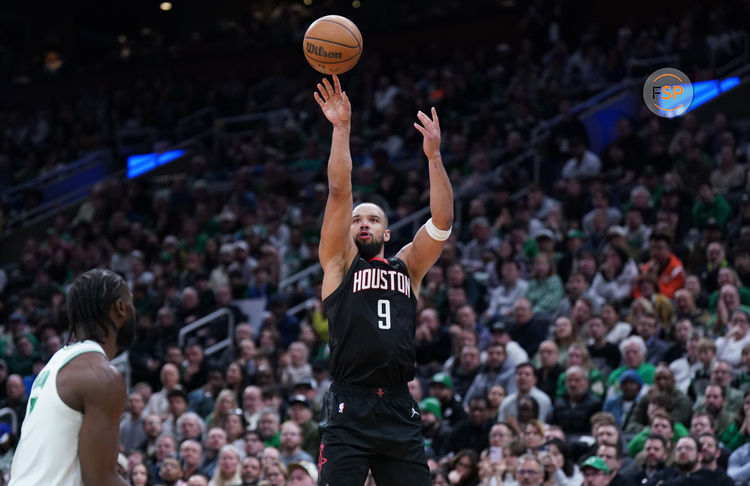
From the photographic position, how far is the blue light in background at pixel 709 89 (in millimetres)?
15617

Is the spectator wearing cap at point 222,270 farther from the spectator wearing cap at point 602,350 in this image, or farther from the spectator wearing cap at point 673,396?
the spectator wearing cap at point 673,396

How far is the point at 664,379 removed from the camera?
9953 mm

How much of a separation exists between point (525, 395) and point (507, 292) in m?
2.59

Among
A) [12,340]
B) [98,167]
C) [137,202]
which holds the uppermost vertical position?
[98,167]

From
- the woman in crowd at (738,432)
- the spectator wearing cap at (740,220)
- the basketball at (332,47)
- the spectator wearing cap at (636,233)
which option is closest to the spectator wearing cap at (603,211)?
the spectator wearing cap at (636,233)

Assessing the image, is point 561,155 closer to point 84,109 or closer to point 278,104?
point 278,104

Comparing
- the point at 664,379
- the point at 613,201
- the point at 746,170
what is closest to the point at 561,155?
the point at 613,201

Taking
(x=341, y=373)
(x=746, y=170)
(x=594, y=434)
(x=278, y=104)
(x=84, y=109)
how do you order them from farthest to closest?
(x=84, y=109) < (x=278, y=104) < (x=746, y=170) < (x=594, y=434) < (x=341, y=373)

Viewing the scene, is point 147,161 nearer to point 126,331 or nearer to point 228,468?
point 228,468

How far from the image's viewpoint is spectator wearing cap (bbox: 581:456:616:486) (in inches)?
350

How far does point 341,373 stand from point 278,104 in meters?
16.3

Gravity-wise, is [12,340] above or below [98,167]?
below

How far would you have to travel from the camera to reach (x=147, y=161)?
2200 cm

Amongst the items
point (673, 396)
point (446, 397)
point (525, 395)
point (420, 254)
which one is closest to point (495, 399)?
point (525, 395)
